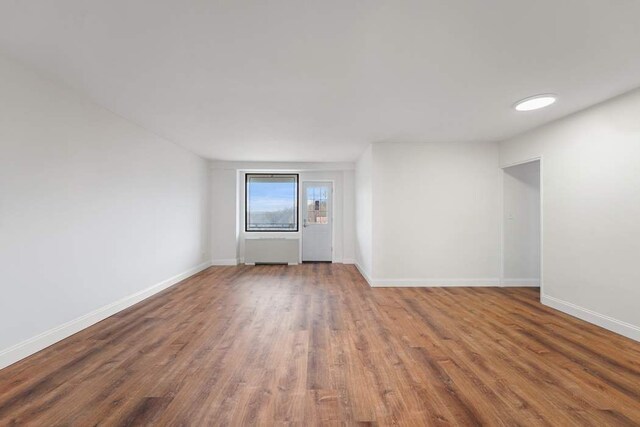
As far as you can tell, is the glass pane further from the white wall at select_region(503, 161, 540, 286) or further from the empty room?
the white wall at select_region(503, 161, 540, 286)

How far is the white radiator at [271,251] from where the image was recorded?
22.3 feet

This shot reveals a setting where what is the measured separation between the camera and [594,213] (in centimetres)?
319

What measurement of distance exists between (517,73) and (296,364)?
308 cm

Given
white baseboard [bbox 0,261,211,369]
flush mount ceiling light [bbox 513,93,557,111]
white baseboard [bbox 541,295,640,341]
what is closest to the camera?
white baseboard [bbox 0,261,211,369]

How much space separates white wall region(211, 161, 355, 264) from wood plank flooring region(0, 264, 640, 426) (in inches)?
118

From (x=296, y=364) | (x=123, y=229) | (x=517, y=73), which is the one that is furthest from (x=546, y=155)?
(x=123, y=229)

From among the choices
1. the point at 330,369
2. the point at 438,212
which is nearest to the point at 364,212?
the point at 438,212

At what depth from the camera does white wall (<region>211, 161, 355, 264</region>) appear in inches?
261

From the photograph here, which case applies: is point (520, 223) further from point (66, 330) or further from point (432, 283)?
point (66, 330)

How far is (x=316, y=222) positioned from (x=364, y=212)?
6.27 ft

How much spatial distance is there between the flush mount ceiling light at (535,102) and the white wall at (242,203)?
13.1ft

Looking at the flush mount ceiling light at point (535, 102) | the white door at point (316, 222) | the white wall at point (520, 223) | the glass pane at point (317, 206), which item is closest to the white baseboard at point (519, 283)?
the white wall at point (520, 223)

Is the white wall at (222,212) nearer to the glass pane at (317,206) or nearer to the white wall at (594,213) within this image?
the glass pane at (317,206)

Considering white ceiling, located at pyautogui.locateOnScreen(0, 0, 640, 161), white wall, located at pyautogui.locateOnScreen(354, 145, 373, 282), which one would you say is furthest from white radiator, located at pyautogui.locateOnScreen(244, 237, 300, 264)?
white ceiling, located at pyautogui.locateOnScreen(0, 0, 640, 161)
